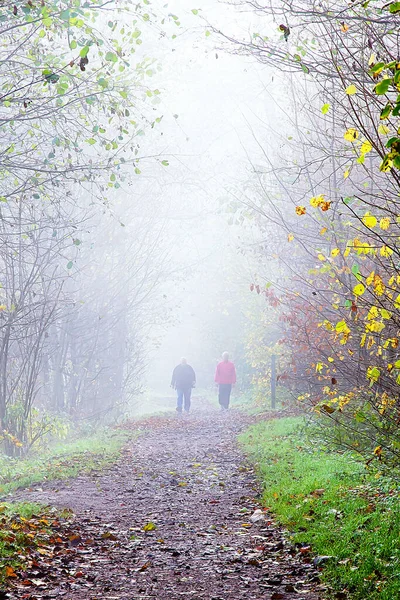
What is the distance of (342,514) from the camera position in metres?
6.56

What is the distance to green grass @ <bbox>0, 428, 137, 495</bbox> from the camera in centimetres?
1037

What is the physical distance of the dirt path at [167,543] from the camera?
5367 millimetres

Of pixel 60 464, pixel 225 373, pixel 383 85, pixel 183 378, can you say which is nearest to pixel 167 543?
pixel 60 464

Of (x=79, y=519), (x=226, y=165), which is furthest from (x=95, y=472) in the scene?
(x=226, y=165)

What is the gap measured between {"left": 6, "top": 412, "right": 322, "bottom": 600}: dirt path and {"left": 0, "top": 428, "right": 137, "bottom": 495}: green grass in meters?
0.49

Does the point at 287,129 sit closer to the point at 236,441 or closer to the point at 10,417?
the point at 236,441

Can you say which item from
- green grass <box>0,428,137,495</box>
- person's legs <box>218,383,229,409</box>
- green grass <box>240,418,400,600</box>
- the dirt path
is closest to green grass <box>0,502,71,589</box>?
the dirt path

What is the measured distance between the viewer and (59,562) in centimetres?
604

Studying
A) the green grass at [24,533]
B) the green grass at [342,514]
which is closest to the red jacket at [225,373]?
the green grass at [342,514]

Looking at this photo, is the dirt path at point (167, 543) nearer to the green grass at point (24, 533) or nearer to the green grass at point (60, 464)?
the green grass at point (24, 533)

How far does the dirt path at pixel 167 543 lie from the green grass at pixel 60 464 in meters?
0.49

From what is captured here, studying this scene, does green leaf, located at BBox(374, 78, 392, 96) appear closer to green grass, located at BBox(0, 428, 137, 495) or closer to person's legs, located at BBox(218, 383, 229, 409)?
green grass, located at BBox(0, 428, 137, 495)

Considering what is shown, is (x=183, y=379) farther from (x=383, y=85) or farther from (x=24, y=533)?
(x=383, y=85)

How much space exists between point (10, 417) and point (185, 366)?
36.3 ft
